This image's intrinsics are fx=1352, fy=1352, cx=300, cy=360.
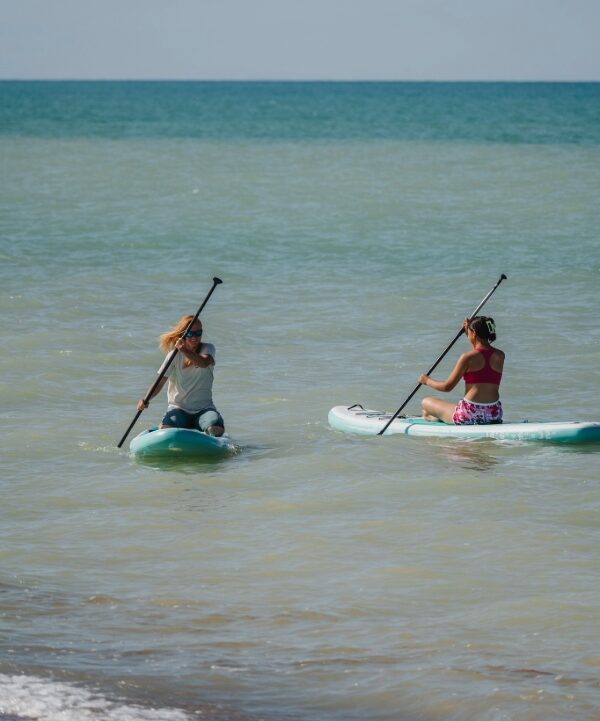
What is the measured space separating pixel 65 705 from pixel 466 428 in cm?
514

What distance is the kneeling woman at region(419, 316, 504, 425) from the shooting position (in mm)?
10047

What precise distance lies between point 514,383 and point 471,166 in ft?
89.9

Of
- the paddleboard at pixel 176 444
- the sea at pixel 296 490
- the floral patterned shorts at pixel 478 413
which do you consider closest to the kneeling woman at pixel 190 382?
the paddleboard at pixel 176 444

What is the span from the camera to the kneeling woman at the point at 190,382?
9.85 m

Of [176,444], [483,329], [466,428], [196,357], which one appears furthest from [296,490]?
[483,329]

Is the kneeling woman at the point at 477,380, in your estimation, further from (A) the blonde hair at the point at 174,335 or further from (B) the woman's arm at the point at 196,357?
(A) the blonde hair at the point at 174,335

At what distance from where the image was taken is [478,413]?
1033 centimetres

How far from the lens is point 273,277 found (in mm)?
18594

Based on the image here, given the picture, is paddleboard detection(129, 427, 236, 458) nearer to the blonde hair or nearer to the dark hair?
the blonde hair

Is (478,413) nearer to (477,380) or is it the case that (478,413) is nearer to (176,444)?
(477,380)

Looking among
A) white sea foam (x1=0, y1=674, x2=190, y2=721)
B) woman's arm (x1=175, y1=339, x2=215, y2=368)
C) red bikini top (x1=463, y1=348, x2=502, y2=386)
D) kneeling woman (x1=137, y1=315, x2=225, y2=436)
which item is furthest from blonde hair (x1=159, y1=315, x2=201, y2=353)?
white sea foam (x1=0, y1=674, x2=190, y2=721)

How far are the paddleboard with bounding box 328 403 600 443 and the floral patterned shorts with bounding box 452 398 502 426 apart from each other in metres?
0.08

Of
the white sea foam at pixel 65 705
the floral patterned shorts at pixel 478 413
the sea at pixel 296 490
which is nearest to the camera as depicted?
the white sea foam at pixel 65 705

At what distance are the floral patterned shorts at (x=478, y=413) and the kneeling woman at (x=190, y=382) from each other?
73.5 inches
